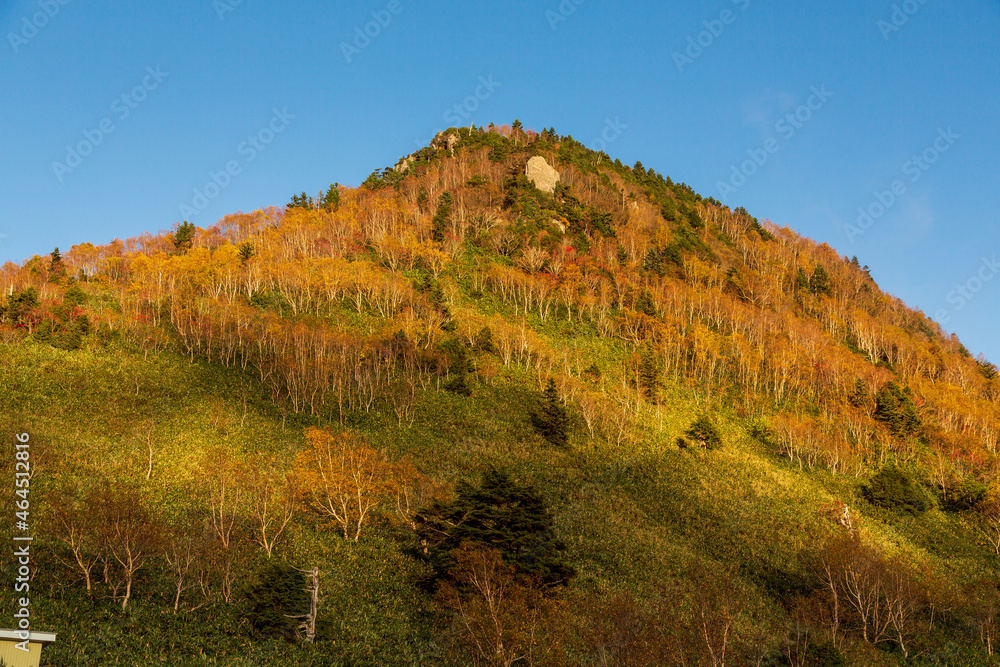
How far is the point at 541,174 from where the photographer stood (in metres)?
128

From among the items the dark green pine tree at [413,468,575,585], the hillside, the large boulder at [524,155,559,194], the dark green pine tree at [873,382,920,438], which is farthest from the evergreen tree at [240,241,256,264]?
the dark green pine tree at [873,382,920,438]

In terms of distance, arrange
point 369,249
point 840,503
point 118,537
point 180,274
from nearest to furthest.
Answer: point 118,537 < point 840,503 < point 180,274 < point 369,249

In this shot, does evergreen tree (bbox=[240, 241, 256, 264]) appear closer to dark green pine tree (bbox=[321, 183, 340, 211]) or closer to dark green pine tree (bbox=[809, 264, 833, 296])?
dark green pine tree (bbox=[321, 183, 340, 211])

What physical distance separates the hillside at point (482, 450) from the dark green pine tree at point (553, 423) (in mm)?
213

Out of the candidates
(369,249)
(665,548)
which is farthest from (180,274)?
(665,548)

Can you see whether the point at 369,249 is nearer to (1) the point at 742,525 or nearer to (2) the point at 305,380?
(2) the point at 305,380

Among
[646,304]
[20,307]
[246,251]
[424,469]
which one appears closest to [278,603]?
[424,469]

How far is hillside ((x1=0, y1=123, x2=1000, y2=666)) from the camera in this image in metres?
28.6

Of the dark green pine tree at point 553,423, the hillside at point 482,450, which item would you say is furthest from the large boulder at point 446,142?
the dark green pine tree at point 553,423

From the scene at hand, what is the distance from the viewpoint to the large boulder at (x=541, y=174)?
4980 inches

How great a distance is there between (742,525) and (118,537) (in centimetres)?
4221

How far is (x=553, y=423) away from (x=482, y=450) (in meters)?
8.22

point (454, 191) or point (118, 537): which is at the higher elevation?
point (454, 191)

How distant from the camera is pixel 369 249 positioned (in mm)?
99750
